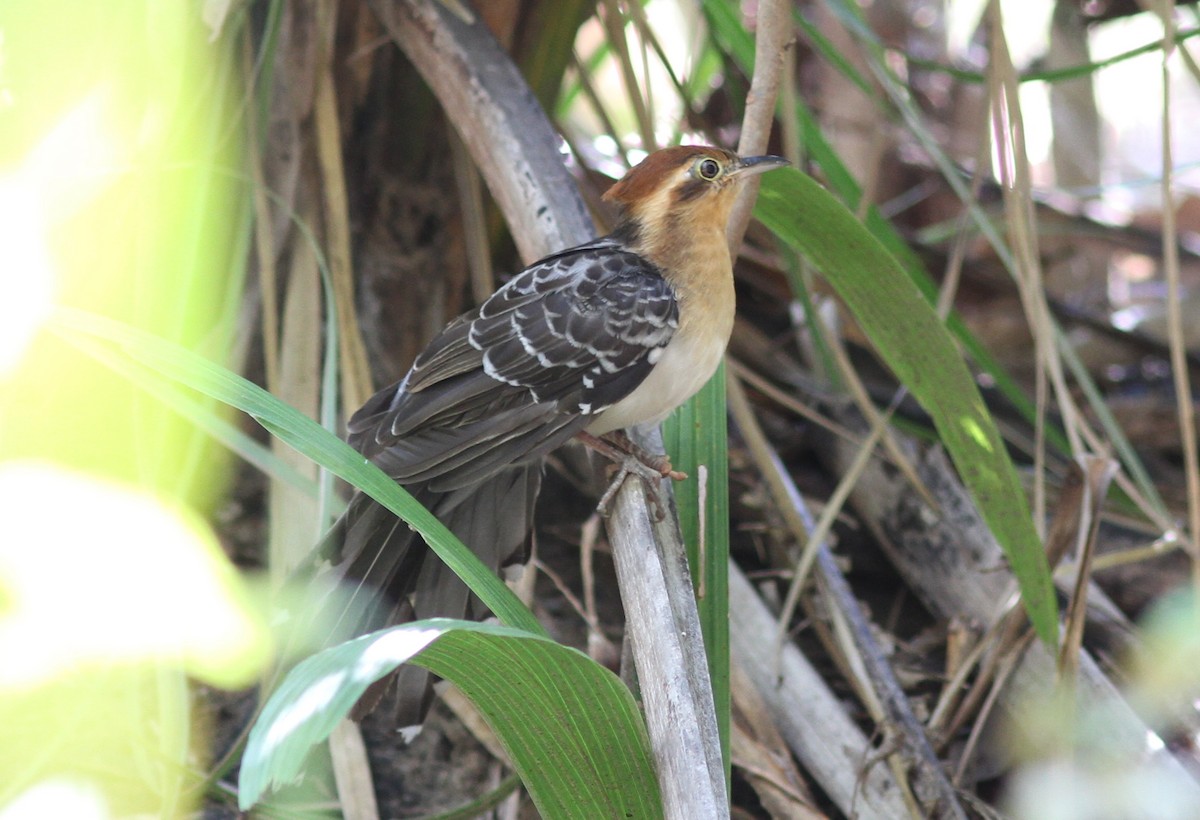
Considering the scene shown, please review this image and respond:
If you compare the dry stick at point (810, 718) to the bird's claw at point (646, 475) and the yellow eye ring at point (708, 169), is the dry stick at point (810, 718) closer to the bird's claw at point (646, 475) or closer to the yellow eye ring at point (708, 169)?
the bird's claw at point (646, 475)

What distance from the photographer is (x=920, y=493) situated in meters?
3.35

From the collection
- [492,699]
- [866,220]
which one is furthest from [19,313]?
[866,220]

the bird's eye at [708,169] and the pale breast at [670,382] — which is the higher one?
the bird's eye at [708,169]

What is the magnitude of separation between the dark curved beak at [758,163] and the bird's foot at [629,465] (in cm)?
70

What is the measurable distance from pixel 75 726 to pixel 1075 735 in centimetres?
226

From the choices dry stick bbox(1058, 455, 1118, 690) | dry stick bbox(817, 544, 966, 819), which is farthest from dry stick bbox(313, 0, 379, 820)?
dry stick bbox(1058, 455, 1118, 690)

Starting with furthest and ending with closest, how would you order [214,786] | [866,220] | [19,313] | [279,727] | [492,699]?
[866,220]
[214,786]
[19,313]
[492,699]
[279,727]

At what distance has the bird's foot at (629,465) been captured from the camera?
8.11 ft

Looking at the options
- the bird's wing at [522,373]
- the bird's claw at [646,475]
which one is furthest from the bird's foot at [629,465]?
the bird's wing at [522,373]

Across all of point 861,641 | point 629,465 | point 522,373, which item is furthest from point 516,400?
point 861,641

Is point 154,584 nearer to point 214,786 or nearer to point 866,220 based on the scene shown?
point 214,786

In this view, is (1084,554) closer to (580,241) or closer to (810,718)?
(810,718)

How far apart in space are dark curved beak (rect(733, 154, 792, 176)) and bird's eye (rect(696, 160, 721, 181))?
0.18 meters

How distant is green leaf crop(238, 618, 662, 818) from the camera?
4.96 ft
